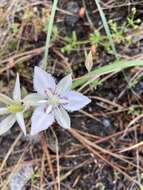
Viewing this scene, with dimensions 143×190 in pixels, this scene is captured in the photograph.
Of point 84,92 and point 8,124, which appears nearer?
point 8,124

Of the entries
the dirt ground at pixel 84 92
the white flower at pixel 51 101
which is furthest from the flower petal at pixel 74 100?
the dirt ground at pixel 84 92

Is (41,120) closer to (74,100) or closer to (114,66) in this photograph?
(74,100)

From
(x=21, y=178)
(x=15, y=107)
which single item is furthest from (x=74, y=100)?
(x=21, y=178)

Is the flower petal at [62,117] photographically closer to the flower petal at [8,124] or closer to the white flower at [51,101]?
the white flower at [51,101]

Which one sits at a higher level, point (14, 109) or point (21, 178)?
point (14, 109)

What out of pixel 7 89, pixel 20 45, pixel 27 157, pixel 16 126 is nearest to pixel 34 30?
pixel 20 45

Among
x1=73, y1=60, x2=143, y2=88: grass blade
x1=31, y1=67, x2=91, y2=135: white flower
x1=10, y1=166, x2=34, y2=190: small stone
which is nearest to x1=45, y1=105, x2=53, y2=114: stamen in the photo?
x1=31, y1=67, x2=91, y2=135: white flower

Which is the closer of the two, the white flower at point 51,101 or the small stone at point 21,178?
the white flower at point 51,101

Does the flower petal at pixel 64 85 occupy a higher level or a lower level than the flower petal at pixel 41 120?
higher
